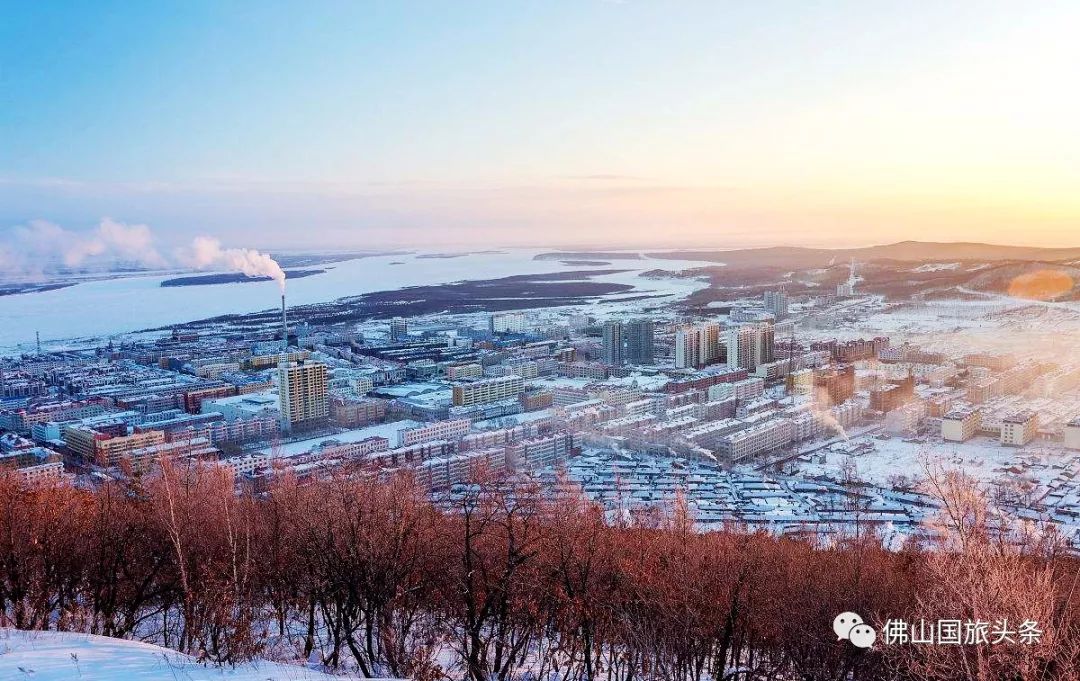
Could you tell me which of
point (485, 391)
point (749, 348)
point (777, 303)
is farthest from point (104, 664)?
point (777, 303)

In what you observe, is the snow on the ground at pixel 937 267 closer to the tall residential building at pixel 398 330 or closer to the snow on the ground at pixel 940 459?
the snow on the ground at pixel 940 459

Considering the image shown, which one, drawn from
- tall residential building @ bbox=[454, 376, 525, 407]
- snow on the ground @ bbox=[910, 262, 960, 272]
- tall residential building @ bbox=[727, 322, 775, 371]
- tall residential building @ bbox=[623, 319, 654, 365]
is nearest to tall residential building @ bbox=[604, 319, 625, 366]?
tall residential building @ bbox=[623, 319, 654, 365]

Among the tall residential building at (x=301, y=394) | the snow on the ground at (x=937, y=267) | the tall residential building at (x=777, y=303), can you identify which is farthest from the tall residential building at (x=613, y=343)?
the snow on the ground at (x=937, y=267)

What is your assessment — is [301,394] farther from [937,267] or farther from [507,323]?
[937,267]

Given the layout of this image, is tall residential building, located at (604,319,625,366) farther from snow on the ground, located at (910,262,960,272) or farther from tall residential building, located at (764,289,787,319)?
snow on the ground, located at (910,262,960,272)

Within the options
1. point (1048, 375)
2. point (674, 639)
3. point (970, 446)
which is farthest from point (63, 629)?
point (1048, 375)

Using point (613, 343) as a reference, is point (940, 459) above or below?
below

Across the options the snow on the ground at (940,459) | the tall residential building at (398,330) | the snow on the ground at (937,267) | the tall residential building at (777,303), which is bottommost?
the snow on the ground at (940,459)
